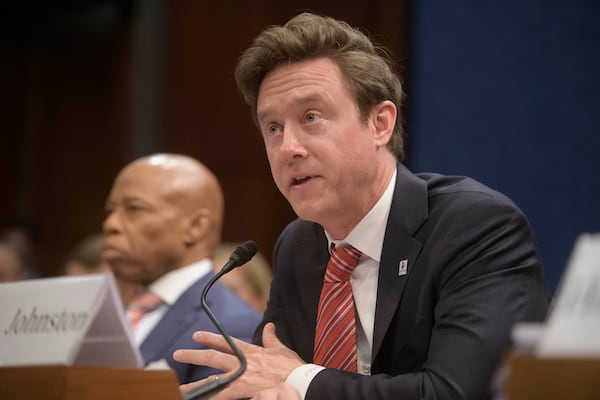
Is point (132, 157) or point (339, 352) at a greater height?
point (339, 352)

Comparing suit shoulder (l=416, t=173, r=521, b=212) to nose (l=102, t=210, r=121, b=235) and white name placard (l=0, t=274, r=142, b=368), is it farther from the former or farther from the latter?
nose (l=102, t=210, r=121, b=235)

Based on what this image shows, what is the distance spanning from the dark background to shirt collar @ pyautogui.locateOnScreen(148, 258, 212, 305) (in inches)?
47.0

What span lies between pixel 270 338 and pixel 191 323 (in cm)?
88

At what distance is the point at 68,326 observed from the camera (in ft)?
5.73

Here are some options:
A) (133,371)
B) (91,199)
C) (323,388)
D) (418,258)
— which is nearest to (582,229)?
(418,258)

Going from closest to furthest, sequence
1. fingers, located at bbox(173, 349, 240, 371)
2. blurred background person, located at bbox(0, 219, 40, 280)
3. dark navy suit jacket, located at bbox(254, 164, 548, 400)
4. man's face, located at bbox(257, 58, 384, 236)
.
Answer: dark navy suit jacket, located at bbox(254, 164, 548, 400) → fingers, located at bbox(173, 349, 240, 371) → man's face, located at bbox(257, 58, 384, 236) → blurred background person, located at bbox(0, 219, 40, 280)

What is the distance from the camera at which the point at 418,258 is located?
2.01 meters

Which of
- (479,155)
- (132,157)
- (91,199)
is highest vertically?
(479,155)

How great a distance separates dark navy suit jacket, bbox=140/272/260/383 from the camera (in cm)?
279

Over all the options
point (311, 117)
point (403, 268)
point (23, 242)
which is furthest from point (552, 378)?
point (23, 242)

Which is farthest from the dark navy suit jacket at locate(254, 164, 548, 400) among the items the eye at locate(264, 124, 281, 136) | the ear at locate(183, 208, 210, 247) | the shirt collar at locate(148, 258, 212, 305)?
the ear at locate(183, 208, 210, 247)

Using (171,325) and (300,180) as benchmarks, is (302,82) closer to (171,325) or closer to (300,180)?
(300,180)

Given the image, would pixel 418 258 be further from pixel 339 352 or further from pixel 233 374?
pixel 233 374

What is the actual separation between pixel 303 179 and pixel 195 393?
0.61 meters
